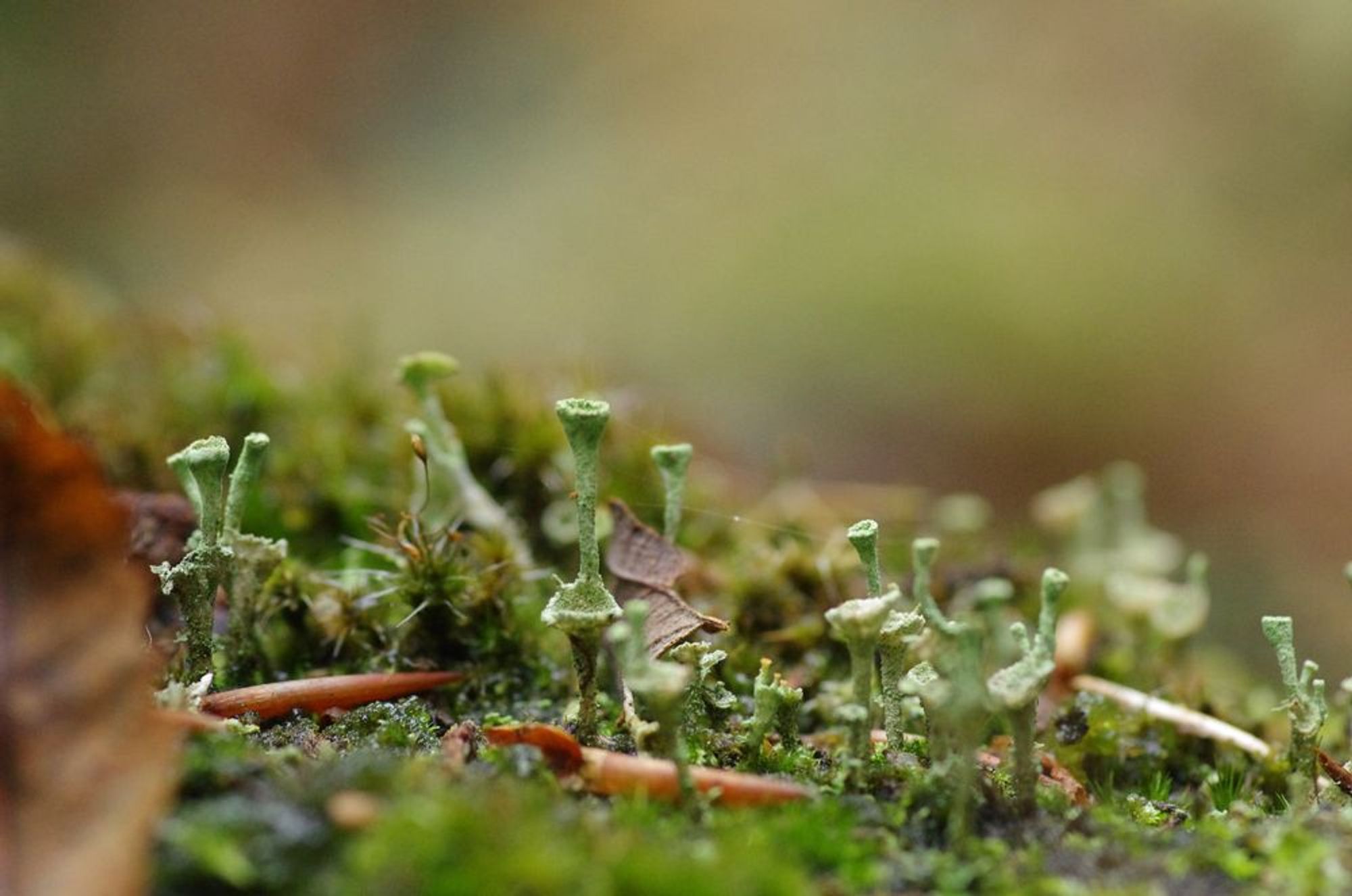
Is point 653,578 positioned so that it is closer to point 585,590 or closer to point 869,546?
point 585,590

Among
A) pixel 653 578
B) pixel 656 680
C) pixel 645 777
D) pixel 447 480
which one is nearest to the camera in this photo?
pixel 656 680

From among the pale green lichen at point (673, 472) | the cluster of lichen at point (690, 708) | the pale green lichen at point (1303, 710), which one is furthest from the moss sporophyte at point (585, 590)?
the pale green lichen at point (1303, 710)

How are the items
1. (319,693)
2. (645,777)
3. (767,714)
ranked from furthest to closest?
(319,693)
(767,714)
(645,777)

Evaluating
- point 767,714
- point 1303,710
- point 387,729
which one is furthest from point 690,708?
point 1303,710

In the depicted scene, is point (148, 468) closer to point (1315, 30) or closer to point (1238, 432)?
point (1238, 432)

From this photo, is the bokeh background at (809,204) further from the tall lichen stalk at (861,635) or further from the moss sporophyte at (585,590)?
Result: the tall lichen stalk at (861,635)

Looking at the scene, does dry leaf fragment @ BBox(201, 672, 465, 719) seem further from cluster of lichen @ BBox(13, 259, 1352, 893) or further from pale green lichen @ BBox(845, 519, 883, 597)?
pale green lichen @ BBox(845, 519, 883, 597)
